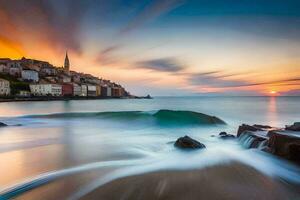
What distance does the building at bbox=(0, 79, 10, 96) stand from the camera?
87.9 m

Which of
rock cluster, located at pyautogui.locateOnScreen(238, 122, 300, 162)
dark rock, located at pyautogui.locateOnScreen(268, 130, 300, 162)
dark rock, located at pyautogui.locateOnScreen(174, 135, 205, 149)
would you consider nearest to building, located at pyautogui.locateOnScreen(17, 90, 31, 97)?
dark rock, located at pyautogui.locateOnScreen(174, 135, 205, 149)

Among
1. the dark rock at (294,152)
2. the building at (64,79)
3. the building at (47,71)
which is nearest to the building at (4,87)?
the building at (64,79)

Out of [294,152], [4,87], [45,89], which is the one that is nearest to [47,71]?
[45,89]

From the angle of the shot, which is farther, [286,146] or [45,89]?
[45,89]

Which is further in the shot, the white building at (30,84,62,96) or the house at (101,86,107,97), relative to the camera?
the house at (101,86,107,97)

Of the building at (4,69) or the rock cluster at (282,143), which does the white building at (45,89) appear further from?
the rock cluster at (282,143)

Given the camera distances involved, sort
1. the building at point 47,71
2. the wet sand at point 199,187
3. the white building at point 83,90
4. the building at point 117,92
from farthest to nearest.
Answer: the building at point 117,92 → the building at point 47,71 → the white building at point 83,90 → the wet sand at point 199,187

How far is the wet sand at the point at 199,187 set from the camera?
15.8 ft

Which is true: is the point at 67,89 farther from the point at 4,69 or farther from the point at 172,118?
the point at 172,118

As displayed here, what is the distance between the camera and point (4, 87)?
90000mm

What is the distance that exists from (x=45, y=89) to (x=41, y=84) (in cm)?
258

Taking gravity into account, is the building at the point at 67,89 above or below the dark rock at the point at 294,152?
above

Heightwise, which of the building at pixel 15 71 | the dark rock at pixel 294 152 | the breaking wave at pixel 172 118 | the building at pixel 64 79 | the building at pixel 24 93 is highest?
the building at pixel 15 71

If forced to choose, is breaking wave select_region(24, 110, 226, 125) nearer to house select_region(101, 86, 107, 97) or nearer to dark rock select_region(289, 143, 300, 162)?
dark rock select_region(289, 143, 300, 162)
